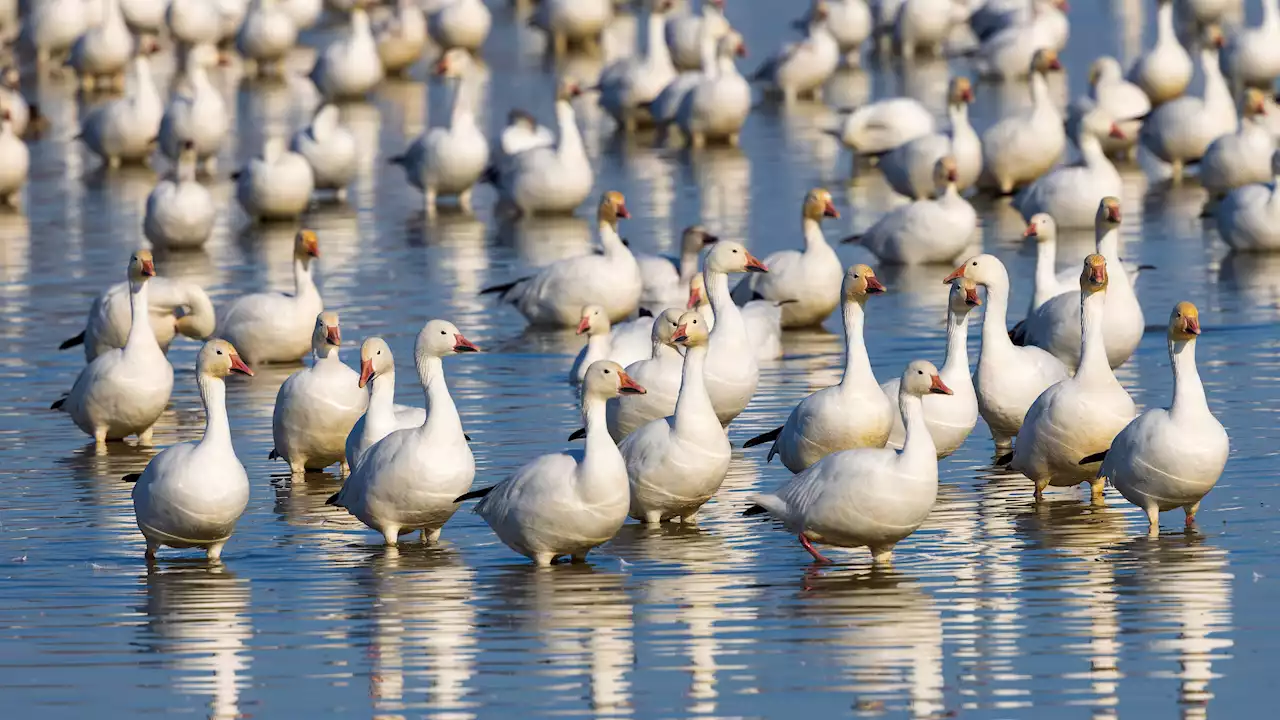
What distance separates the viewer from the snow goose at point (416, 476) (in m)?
12.0

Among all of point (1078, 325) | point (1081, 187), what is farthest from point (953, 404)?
point (1081, 187)

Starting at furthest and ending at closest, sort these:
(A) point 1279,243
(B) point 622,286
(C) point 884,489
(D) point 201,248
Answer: (D) point 201,248 < (A) point 1279,243 < (B) point 622,286 < (C) point 884,489

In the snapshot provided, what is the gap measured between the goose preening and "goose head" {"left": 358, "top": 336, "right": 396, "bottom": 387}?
59.8 inches

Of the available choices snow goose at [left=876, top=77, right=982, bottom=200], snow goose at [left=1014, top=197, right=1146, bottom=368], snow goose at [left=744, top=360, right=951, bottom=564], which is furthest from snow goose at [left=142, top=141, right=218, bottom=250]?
snow goose at [left=744, top=360, right=951, bottom=564]

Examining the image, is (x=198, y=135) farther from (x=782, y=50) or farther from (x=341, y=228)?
(x=782, y=50)

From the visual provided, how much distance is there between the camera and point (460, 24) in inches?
1563

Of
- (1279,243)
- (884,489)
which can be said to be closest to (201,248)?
(1279,243)

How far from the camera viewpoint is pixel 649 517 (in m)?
12.7

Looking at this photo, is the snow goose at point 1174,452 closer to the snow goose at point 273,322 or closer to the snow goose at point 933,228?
the snow goose at point 273,322

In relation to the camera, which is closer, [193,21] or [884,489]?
[884,489]

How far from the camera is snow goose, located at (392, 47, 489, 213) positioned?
1034 inches

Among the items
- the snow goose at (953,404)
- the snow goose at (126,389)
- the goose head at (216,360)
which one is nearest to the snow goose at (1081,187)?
the snow goose at (953,404)

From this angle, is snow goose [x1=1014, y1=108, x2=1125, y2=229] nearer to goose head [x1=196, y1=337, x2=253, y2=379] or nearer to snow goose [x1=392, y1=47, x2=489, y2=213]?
snow goose [x1=392, y1=47, x2=489, y2=213]

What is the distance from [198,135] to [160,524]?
17.6 meters
